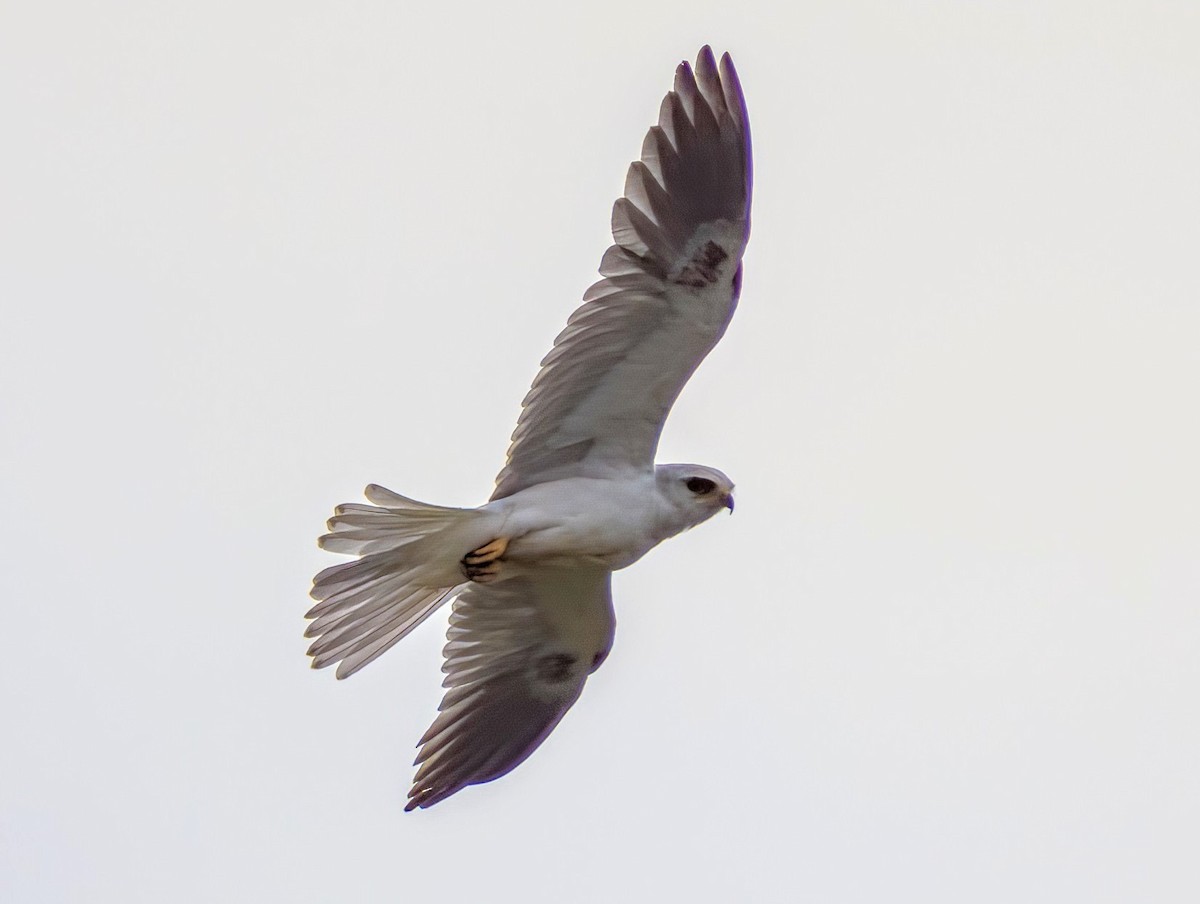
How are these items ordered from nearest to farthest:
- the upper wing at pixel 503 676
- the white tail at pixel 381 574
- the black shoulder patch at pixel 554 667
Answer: the white tail at pixel 381 574 < the upper wing at pixel 503 676 < the black shoulder patch at pixel 554 667

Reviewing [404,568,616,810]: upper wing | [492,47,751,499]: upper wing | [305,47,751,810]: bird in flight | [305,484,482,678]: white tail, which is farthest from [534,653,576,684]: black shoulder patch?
[492,47,751,499]: upper wing

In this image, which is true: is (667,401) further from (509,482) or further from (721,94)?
(721,94)

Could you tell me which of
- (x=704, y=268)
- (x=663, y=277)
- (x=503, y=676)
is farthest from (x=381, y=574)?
(x=704, y=268)

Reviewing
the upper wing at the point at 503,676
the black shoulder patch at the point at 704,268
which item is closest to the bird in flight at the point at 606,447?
the black shoulder patch at the point at 704,268

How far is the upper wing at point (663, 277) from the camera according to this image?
827 cm

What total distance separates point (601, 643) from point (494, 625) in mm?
519

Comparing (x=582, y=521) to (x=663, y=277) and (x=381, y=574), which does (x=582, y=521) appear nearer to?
(x=381, y=574)

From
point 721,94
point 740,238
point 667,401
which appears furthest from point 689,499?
point 721,94

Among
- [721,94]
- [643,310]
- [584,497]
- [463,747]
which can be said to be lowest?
[463,747]

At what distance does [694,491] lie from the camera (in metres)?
8.73

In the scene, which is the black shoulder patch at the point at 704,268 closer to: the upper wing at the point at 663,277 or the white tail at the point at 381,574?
the upper wing at the point at 663,277

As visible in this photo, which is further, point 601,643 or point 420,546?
point 601,643

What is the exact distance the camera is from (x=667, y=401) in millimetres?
8742

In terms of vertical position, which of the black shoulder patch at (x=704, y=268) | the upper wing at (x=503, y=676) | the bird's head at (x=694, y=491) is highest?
the black shoulder patch at (x=704, y=268)
